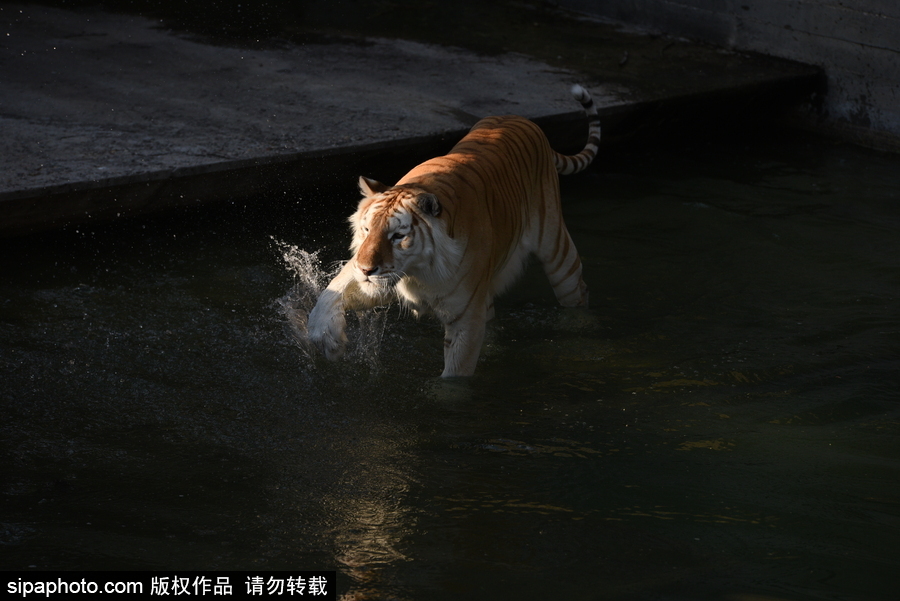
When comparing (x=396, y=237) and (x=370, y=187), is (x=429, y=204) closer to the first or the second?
(x=396, y=237)

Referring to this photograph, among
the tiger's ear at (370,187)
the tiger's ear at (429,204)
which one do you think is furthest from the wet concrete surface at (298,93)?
the tiger's ear at (429,204)

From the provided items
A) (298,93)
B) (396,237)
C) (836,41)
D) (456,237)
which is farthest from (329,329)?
(836,41)

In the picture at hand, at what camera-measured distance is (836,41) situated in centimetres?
674

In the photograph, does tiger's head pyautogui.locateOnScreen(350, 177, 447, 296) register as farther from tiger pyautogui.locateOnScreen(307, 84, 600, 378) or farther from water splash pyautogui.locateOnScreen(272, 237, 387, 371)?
water splash pyautogui.locateOnScreen(272, 237, 387, 371)

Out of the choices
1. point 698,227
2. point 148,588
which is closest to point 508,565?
point 148,588

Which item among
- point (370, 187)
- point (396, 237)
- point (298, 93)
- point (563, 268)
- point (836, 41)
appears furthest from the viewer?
point (836, 41)

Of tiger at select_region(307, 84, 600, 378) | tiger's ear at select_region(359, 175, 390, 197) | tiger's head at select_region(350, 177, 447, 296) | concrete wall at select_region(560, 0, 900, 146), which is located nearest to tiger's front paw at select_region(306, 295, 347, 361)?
tiger at select_region(307, 84, 600, 378)

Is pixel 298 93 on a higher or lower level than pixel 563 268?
higher

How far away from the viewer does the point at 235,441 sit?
9.27 ft

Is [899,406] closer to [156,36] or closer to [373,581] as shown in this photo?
[373,581]

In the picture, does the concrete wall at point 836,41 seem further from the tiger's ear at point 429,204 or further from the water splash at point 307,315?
the tiger's ear at point 429,204

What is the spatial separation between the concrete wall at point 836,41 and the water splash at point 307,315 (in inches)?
172

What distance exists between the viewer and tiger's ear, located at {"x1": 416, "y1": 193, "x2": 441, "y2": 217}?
9.04 ft

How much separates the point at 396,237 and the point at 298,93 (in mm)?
2984
